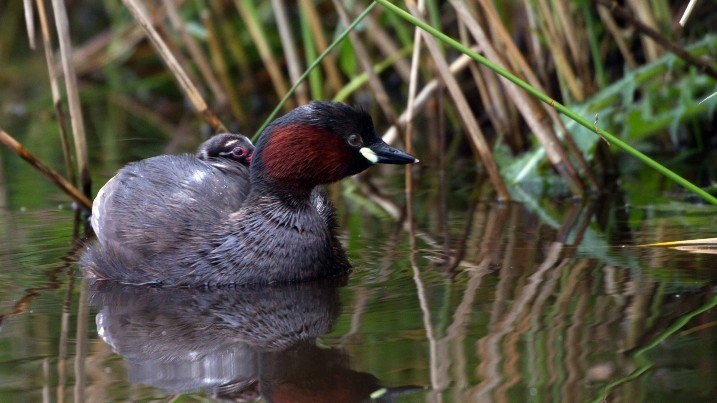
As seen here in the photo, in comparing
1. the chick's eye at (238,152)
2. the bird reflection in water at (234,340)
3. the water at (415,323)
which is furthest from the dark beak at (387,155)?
the chick's eye at (238,152)

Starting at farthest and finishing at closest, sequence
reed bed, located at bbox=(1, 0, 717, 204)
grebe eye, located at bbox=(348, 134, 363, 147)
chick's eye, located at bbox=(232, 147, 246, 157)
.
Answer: reed bed, located at bbox=(1, 0, 717, 204) < chick's eye, located at bbox=(232, 147, 246, 157) < grebe eye, located at bbox=(348, 134, 363, 147)

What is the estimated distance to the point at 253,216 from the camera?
16.2ft

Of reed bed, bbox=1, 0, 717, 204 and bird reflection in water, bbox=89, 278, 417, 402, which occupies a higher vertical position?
reed bed, bbox=1, 0, 717, 204

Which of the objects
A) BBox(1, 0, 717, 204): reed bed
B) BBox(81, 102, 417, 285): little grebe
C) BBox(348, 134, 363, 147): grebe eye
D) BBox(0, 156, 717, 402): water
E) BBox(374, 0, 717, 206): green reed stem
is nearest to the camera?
BBox(0, 156, 717, 402): water

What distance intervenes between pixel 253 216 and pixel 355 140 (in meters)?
0.53

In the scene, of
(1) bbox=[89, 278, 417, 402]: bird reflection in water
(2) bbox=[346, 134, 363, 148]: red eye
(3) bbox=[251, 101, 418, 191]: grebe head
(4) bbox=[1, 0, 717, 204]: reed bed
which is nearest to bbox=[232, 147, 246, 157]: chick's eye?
(4) bbox=[1, 0, 717, 204]: reed bed

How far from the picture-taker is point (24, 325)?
4.16 metres

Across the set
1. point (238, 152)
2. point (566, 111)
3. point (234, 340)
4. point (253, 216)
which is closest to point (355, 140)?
point (253, 216)

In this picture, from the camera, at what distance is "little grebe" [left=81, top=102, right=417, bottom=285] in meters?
4.84

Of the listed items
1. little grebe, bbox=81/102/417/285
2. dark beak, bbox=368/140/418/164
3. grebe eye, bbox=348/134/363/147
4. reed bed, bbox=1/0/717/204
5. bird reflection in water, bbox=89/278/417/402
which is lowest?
bird reflection in water, bbox=89/278/417/402

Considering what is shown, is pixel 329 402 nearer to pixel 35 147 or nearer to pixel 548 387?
pixel 548 387

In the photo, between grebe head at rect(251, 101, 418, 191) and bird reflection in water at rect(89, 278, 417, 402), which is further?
grebe head at rect(251, 101, 418, 191)

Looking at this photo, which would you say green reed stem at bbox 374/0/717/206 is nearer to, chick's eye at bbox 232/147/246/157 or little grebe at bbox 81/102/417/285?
little grebe at bbox 81/102/417/285

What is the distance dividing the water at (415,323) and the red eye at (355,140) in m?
0.51
